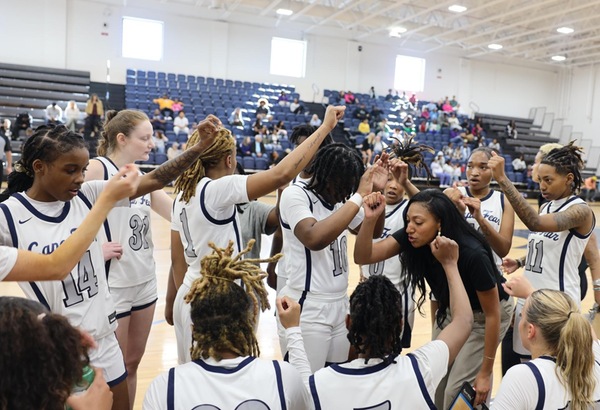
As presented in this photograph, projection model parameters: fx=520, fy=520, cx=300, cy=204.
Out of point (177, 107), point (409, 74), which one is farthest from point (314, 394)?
point (409, 74)

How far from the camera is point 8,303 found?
1.20 meters

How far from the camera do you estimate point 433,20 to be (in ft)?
64.1

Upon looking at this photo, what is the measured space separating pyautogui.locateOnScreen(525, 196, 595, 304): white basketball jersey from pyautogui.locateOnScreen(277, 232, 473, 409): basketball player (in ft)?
5.10

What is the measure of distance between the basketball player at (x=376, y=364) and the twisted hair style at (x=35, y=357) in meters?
0.79

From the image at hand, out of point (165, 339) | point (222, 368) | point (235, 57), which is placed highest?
point (235, 57)

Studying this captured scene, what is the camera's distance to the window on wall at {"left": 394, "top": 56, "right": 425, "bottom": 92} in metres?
23.3

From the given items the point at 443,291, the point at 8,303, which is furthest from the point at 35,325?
the point at 443,291

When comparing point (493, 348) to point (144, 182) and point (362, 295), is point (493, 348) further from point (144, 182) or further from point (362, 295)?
point (144, 182)

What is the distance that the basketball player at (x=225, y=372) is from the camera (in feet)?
5.09

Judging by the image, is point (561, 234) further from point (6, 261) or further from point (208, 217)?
point (6, 261)

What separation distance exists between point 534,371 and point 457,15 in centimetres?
1902

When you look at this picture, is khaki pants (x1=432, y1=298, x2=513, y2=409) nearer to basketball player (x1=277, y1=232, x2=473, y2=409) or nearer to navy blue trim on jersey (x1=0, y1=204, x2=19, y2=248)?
basketball player (x1=277, y1=232, x2=473, y2=409)

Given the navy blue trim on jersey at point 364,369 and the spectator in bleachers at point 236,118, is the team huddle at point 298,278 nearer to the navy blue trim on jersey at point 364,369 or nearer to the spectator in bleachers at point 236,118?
the navy blue trim on jersey at point 364,369

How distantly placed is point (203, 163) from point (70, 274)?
86 centimetres
